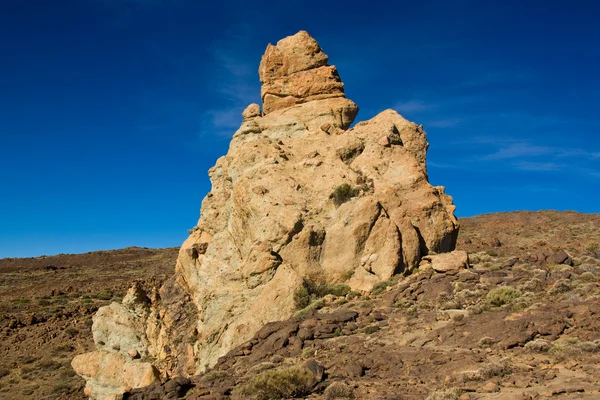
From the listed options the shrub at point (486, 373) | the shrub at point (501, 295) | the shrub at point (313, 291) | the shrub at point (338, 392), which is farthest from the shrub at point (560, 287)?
the shrub at point (338, 392)

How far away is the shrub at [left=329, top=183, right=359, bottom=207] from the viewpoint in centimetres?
1722

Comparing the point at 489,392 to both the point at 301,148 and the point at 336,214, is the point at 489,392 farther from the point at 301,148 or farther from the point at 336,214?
the point at 301,148

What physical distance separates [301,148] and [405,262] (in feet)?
22.2

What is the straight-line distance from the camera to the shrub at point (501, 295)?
13.4 meters

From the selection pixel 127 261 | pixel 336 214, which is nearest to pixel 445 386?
pixel 336 214

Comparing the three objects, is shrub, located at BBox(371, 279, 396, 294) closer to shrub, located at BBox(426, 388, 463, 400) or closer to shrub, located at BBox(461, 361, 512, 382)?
shrub, located at BBox(461, 361, 512, 382)

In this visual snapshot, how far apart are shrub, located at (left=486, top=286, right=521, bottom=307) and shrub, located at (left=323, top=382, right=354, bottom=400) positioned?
606 centimetres

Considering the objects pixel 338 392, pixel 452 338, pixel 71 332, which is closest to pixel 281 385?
pixel 338 392

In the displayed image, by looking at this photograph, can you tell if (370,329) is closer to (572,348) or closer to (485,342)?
(485,342)

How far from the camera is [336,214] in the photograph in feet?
55.2

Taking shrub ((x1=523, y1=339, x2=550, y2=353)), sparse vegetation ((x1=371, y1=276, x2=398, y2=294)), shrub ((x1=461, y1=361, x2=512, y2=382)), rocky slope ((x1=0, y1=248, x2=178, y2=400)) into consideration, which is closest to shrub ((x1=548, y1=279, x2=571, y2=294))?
shrub ((x1=523, y1=339, x2=550, y2=353))

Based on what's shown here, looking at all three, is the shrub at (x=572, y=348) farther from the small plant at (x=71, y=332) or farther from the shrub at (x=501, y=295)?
the small plant at (x=71, y=332)

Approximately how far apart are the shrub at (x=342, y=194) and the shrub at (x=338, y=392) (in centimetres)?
847

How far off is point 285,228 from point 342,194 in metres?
2.63
